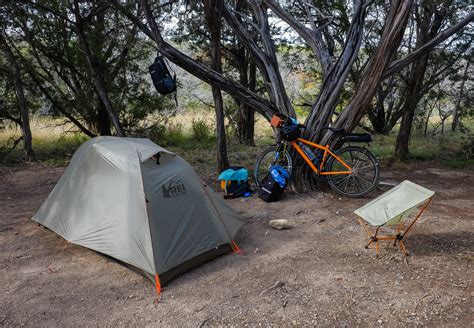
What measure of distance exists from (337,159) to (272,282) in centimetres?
279

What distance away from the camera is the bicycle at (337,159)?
19.3 feet

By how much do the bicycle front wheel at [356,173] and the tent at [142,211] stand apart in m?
2.05

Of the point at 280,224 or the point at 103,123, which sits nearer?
the point at 280,224

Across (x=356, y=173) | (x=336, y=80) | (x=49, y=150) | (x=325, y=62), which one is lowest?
(x=49, y=150)

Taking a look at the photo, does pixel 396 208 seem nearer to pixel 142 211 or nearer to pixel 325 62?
pixel 142 211

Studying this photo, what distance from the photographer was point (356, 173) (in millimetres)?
5852

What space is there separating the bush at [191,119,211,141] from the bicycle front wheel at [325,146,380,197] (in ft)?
21.6

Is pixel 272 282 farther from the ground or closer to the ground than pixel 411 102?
closer to the ground

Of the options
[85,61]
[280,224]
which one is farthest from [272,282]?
[85,61]

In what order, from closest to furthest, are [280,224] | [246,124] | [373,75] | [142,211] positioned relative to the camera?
[142,211] < [280,224] < [373,75] < [246,124]

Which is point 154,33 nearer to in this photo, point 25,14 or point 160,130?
point 25,14

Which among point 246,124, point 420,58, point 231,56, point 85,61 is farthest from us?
point 246,124

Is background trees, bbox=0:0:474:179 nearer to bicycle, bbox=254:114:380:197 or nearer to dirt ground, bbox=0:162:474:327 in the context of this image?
bicycle, bbox=254:114:380:197

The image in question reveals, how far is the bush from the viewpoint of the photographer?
1214cm
